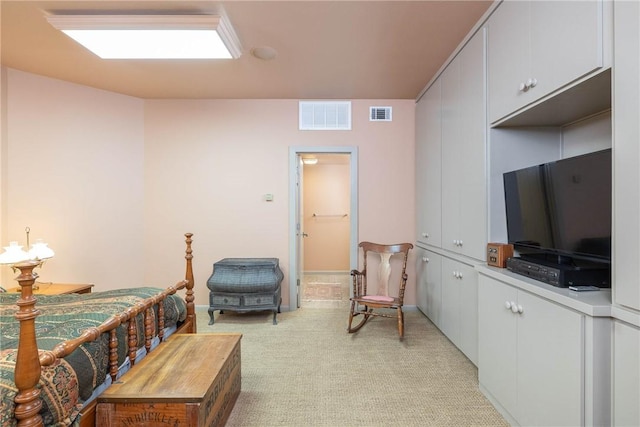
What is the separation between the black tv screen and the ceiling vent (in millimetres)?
2077

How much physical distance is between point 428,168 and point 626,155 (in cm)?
216

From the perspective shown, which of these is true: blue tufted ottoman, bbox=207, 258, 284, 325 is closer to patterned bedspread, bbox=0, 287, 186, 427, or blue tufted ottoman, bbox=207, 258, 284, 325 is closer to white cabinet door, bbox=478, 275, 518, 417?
patterned bedspread, bbox=0, 287, 186, 427

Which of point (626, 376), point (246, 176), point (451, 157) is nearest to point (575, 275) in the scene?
point (626, 376)

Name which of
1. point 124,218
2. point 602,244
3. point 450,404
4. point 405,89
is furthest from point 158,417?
point 405,89

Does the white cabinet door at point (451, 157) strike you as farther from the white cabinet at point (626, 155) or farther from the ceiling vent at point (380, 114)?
the white cabinet at point (626, 155)

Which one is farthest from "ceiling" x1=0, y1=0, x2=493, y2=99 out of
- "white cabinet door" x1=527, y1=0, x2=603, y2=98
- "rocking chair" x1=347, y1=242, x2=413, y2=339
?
"rocking chair" x1=347, y1=242, x2=413, y2=339

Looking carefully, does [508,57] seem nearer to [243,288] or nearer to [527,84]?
[527,84]

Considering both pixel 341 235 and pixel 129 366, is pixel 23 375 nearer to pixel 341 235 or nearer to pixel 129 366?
pixel 129 366

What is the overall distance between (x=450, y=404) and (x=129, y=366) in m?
1.94

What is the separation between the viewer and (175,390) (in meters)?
1.37

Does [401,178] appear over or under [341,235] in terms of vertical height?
over

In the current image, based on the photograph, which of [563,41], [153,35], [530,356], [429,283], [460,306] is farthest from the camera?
[429,283]

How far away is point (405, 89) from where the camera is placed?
3391 millimetres

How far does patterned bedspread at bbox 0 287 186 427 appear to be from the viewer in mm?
1060
